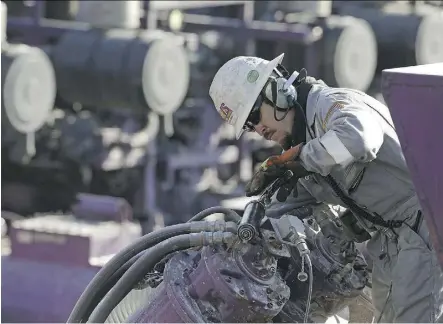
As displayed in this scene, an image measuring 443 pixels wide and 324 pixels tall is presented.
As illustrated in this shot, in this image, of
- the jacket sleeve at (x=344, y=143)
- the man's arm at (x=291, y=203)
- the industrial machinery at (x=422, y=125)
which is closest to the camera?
the industrial machinery at (x=422, y=125)

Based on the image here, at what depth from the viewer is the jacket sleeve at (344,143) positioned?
11.6ft

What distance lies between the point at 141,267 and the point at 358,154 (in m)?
0.84

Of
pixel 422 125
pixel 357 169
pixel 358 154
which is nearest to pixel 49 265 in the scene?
pixel 357 169

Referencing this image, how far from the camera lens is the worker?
12.4 ft

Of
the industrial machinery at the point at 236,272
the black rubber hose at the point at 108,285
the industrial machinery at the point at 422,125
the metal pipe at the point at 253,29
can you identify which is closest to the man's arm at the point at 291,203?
the industrial machinery at the point at 236,272

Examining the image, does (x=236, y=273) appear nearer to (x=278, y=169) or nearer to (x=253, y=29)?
(x=278, y=169)

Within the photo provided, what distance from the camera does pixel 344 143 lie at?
3551 mm

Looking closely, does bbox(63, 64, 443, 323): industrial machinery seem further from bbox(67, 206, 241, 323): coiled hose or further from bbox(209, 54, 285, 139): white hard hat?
bbox(209, 54, 285, 139): white hard hat

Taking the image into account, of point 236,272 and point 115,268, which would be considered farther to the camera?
point 115,268

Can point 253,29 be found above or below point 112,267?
below

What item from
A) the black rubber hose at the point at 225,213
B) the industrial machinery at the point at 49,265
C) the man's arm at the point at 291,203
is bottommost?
the industrial machinery at the point at 49,265

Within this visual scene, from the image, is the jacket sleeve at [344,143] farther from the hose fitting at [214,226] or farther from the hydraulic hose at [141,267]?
the hydraulic hose at [141,267]

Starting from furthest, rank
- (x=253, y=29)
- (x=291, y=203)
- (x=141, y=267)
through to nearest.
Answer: (x=253, y=29), (x=291, y=203), (x=141, y=267)

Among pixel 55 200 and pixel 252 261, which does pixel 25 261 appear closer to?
pixel 252 261
